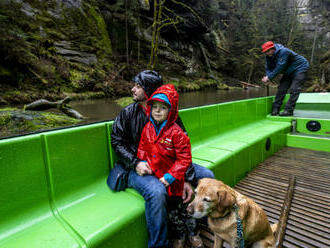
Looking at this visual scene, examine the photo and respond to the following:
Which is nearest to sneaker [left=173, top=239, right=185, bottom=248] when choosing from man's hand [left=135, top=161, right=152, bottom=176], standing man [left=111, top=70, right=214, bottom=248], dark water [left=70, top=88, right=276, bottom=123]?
standing man [left=111, top=70, right=214, bottom=248]

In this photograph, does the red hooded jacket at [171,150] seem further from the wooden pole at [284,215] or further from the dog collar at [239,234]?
the wooden pole at [284,215]

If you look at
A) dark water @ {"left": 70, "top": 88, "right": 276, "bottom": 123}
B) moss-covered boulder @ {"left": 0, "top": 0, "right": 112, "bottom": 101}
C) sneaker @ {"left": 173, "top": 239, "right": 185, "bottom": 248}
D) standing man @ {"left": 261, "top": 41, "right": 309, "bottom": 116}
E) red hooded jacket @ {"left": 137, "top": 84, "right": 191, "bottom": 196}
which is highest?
moss-covered boulder @ {"left": 0, "top": 0, "right": 112, "bottom": 101}

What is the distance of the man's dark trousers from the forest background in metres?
3.67

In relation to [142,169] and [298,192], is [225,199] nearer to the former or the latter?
[142,169]

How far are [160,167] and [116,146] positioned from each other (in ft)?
1.53

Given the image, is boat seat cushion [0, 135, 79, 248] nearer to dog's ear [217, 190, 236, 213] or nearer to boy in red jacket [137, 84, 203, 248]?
boy in red jacket [137, 84, 203, 248]

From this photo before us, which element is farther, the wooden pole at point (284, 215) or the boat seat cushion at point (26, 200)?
the wooden pole at point (284, 215)

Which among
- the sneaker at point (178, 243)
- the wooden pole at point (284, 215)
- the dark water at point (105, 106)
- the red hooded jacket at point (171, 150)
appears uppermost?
the red hooded jacket at point (171, 150)

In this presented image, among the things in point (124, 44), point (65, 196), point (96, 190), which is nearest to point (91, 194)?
point (96, 190)

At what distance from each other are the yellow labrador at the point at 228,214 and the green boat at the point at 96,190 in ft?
1.36

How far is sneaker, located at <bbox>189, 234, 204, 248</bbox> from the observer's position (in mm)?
1575

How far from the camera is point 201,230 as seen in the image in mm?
1808

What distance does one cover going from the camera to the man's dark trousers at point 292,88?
479cm

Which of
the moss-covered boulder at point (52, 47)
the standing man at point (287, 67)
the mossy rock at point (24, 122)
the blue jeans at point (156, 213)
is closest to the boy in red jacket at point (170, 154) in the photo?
the blue jeans at point (156, 213)
